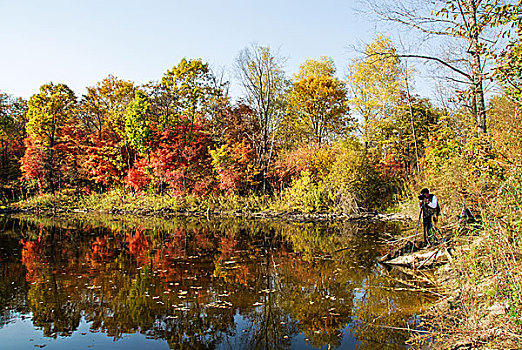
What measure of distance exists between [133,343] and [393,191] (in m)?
20.2

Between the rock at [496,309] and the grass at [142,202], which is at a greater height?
the grass at [142,202]

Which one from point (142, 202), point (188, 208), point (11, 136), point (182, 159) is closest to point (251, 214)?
point (188, 208)

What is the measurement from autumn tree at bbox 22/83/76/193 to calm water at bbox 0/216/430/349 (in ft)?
67.4

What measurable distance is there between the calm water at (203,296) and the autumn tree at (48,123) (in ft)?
67.4

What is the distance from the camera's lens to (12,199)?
32.3 metres

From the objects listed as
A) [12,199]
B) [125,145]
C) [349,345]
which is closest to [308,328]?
[349,345]

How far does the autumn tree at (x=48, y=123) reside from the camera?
3036 cm

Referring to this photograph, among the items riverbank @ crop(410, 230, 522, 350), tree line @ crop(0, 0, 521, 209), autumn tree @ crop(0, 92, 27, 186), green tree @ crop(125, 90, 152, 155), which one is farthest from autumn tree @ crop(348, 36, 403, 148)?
autumn tree @ crop(0, 92, 27, 186)

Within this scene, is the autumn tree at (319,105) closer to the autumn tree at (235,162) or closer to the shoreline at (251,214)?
the autumn tree at (235,162)

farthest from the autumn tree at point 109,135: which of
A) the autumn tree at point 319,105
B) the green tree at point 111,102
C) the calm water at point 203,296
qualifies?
the calm water at point 203,296

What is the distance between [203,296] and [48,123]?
29.5m

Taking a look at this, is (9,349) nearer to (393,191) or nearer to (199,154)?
(393,191)

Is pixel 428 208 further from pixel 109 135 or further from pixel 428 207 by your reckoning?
pixel 109 135

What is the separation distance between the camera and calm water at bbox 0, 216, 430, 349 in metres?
5.40
